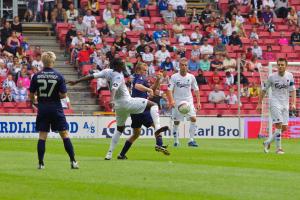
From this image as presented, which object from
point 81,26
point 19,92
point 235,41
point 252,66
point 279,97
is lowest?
point 19,92

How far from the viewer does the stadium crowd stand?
3903cm

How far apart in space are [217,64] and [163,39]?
2518 millimetres

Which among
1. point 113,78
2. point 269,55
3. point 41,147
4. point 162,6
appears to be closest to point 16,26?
point 162,6

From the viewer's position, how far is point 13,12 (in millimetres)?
43719

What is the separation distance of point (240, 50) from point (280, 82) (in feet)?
61.2

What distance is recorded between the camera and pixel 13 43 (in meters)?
39.2

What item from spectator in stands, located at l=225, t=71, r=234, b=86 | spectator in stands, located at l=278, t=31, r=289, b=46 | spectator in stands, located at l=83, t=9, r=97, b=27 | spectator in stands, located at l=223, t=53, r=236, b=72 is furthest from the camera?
spectator in stands, located at l=278, t=31, r=289, b=46

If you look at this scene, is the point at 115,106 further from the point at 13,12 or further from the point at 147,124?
the point at 13,12

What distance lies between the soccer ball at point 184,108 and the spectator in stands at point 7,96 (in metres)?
9.81

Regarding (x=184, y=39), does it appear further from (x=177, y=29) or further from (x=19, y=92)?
(x=19, y=92)

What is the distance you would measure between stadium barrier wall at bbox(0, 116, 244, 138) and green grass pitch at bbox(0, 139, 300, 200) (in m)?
11.4

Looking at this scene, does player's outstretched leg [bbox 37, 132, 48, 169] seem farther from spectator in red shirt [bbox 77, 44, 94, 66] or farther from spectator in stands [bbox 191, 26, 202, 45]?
spectator in stands [bbox 191, 26, 202, 45]

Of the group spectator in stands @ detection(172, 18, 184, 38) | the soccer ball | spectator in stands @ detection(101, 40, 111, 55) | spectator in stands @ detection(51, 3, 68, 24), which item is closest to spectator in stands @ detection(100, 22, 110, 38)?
spectator in stands @ detection(101, 40, 111, 55)

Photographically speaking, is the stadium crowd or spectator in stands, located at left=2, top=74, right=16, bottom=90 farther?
the stadium crowd
